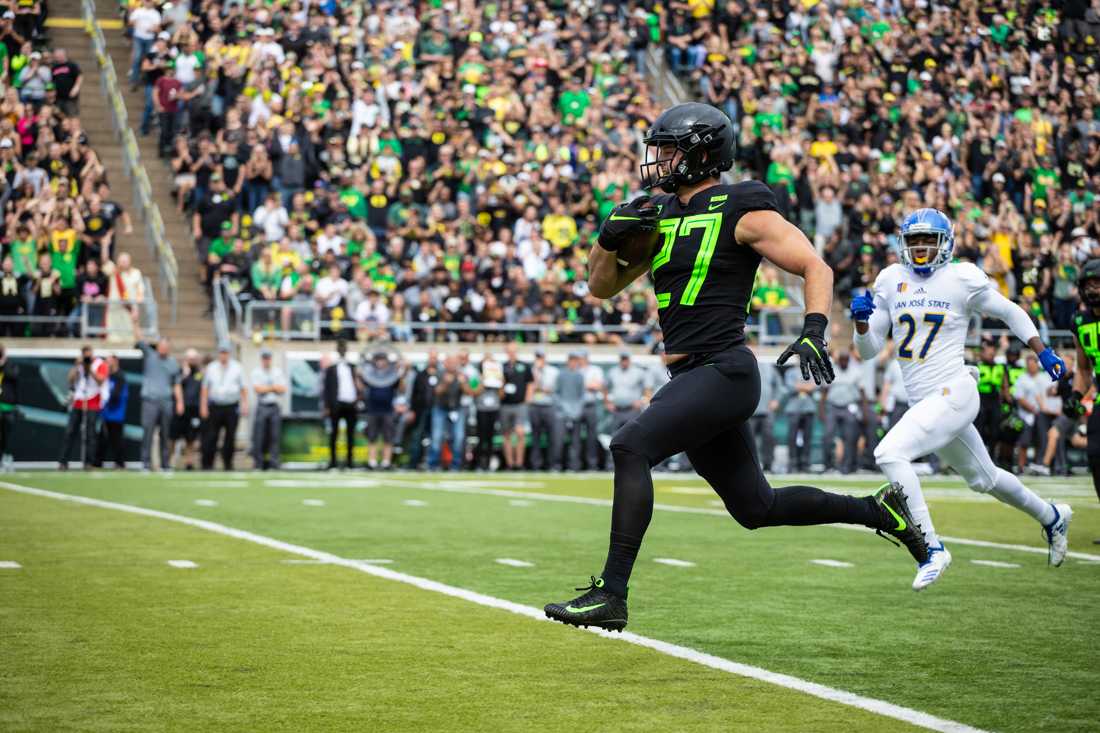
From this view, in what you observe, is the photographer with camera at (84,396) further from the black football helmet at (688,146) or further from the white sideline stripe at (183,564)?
the black football helmet at (688,146)

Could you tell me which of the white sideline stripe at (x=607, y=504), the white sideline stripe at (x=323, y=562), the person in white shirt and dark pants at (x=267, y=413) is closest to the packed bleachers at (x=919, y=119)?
the person in white shirt and dark pants at (x=267, y=413)

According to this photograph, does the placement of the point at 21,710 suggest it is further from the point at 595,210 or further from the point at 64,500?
the point at 595,210

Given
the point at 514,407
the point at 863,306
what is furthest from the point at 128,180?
the point at 863,306

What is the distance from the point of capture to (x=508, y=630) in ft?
23.3

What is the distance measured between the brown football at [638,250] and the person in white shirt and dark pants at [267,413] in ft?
54.1

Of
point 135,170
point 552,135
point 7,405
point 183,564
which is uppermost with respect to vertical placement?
point 552,135

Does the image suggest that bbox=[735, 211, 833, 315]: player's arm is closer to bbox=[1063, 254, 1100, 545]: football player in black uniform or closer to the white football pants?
the white football pants

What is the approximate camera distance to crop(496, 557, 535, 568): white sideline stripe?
32.5 feet

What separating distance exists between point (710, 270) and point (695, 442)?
0.67m

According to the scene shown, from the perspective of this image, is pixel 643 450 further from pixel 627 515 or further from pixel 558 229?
pixel 558 229

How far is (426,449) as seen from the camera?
24047 mm

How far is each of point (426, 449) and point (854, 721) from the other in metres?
19.1

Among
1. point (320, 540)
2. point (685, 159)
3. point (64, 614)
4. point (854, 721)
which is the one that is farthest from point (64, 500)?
point (854, 721)

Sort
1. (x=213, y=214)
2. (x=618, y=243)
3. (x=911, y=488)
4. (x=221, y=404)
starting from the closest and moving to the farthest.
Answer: (x=618, y=243) → (x=911, y=488) → (x=221, y=404) → (x=213, y=214)
